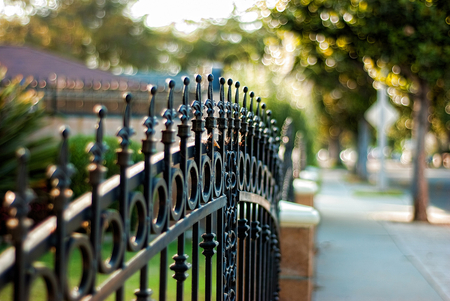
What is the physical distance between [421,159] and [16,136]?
880 cm

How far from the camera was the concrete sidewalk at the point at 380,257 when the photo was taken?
20.2 ft

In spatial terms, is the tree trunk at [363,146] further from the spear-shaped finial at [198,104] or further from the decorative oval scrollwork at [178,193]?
→ the decorative oval scrollwork at [178,193]

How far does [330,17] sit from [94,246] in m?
10.5

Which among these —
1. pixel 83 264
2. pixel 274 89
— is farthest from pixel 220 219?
pixel 274 89

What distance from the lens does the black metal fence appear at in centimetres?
107

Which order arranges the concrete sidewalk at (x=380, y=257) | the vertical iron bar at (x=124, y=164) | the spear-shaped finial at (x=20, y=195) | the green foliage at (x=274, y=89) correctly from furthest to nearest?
the green foliage at (x=274, y=89), the concrete sidewalk at (x=380, y=257), the vertical iron bar at (x=124, y=164), the spear-shaped finial at (x=20, y=195)

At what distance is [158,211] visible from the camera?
1665mm

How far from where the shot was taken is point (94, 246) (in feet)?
4.08

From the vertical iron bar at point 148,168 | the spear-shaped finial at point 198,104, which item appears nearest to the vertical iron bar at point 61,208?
the vertical iron bar at point 148,168

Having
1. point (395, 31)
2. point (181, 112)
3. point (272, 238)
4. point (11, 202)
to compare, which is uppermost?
point (395, 31)

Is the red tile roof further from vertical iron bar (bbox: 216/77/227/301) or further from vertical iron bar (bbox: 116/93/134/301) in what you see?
vertical iron bar (bbox: 116/93/134/301)

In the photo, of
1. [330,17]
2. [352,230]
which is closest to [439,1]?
[330,17]

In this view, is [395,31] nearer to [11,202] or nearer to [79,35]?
[11,202]

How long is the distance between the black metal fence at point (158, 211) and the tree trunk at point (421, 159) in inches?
373
